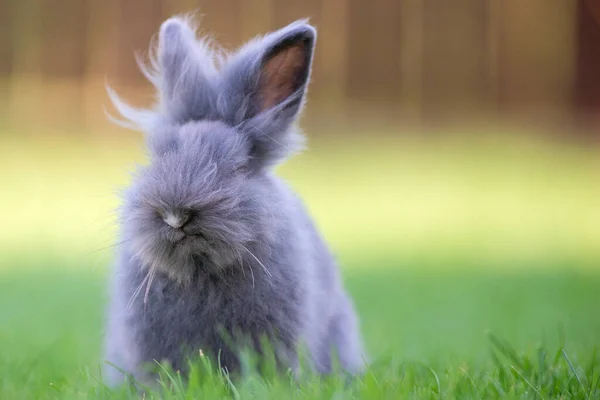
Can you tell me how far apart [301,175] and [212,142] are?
9.03 meters

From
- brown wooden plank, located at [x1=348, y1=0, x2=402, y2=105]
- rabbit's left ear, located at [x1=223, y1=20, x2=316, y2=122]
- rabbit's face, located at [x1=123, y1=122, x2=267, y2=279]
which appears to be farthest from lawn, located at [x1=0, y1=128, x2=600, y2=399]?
brown wooden plank, located at [x1=348, y1=0, x2=402, y2=105]

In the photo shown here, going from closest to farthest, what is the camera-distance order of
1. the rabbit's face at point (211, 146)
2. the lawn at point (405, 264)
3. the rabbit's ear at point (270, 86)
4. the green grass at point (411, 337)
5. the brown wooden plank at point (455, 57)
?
the green grass at point (411, 337) < the lawn at point (405, 264) < the rabbit's face at point (211, 146) < the rabbit's ear at point (270, 86) < the brown wooden plank at point (455, 57)

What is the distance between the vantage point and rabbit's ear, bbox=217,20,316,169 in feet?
10.8

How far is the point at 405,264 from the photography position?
6.96 metres

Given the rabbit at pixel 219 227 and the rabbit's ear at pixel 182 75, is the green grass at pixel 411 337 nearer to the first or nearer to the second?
the rabbit at pixel 219 227

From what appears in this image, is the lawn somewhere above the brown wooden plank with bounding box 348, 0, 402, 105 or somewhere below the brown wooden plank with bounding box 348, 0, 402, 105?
below

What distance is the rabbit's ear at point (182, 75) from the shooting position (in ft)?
10.9

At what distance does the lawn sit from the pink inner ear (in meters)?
0.70

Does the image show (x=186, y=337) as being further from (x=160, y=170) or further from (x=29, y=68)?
(x=29, y=68)

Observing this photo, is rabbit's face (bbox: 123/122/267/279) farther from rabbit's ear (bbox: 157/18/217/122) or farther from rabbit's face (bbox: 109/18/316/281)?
rabbit's ear (bbox: 157/18/217/122)

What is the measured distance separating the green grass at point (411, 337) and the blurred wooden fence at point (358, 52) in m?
6.46

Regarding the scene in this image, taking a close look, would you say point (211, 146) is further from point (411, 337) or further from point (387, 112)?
point (387, 112)

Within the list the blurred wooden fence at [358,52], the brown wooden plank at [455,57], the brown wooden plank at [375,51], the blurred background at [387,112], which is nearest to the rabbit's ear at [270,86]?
the blurred background at [387,112]

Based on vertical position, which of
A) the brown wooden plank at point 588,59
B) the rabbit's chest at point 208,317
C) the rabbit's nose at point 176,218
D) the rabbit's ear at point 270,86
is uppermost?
the brown wooden plank at point 588,59
